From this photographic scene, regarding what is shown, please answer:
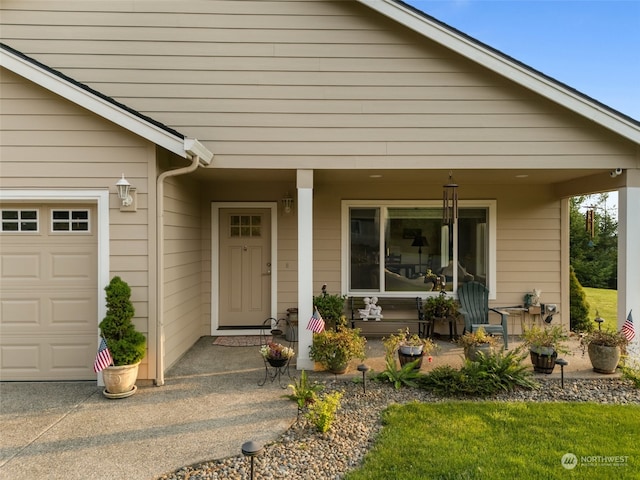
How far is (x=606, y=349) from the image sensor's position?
4.61 meters

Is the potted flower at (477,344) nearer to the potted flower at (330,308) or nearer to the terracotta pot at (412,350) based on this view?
the terracotta pot at (412,350)

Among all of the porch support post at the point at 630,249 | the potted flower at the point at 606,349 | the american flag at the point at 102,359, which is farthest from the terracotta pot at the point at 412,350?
the american flag at the point at 102,359

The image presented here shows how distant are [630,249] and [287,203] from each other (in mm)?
4685

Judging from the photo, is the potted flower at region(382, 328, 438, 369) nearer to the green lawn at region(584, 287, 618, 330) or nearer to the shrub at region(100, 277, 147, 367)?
the shrub at region(100, 277, 147, 367)

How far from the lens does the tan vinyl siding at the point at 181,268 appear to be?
491 cm

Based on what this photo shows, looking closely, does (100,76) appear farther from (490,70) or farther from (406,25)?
(490,70)

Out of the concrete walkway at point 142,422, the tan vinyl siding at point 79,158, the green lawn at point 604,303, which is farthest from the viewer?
the green lawn at point 604,303

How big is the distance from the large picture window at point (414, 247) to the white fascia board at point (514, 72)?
2223 mm

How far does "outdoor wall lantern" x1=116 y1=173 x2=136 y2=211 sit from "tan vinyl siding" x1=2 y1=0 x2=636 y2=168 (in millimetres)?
1008

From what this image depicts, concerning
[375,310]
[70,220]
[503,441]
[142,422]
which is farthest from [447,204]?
[70,220]

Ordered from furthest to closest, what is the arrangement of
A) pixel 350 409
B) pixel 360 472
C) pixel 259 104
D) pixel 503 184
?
pixel 503 184 < pixel 259 104 < pixel 350 409 < pixel 360 472

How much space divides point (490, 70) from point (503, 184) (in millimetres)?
2353

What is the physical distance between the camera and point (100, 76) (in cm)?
490

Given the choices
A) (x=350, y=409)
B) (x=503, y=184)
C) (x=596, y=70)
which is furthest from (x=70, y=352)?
(x=596, y=70)
